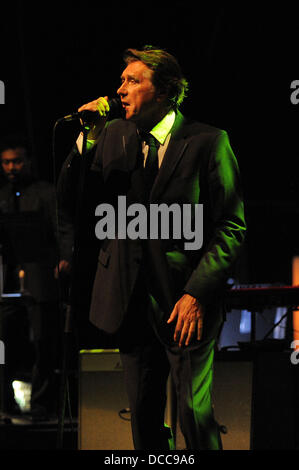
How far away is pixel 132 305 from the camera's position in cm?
218

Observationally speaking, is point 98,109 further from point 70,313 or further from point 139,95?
point 70,313

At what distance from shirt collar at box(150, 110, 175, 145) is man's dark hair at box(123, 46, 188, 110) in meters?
0.06

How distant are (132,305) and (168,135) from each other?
61 centimetres

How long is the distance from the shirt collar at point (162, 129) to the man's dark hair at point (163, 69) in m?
0.06

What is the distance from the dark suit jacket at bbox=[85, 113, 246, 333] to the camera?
7.06ft

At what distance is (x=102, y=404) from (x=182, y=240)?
157 cm

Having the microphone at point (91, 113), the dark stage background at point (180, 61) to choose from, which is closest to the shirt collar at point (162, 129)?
the microphone at point (91, 113)

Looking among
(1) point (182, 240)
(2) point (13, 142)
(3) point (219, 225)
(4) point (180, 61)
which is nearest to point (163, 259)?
(1) point (182, 240)

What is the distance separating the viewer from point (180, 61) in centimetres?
630

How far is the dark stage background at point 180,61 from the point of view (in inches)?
243

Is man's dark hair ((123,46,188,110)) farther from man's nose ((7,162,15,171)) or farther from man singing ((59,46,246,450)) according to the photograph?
man's nose ((7,162,15,171))

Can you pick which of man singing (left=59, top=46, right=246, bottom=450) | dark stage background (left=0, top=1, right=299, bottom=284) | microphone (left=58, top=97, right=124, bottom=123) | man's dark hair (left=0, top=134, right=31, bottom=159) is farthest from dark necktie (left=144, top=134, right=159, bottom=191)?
dark stage background (left=0, top=1, right=299, bottom=284)

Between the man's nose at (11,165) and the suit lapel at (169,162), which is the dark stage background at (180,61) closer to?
the man's nose at (11,165)
